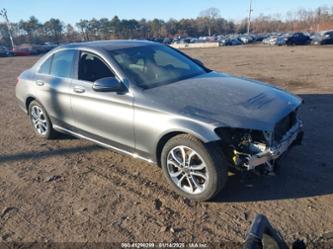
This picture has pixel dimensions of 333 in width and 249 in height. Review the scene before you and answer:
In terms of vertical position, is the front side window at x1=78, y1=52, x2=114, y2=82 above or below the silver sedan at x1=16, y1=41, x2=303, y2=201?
above

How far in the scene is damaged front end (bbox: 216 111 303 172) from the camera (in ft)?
10.8

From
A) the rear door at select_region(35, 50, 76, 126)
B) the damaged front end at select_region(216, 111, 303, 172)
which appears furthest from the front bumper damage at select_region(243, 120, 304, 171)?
the rear door at select_region(35, 50, 76, 126)

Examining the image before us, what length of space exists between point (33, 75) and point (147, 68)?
8.18 feet

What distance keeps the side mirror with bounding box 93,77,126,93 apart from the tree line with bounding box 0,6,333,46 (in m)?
89.2

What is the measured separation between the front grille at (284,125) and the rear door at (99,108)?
1.71 meters

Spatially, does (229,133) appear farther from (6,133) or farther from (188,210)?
(6,133)

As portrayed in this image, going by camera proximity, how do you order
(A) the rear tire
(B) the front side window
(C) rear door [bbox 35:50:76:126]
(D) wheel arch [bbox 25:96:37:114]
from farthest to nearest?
1. (D) wheel arch [bbox 25:96:37:114]
2. (A) the rear tire
3. (C) rear door [bbox 35:50:76:126]
4. (B) the front side window

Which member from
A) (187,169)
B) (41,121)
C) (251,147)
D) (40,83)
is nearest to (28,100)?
(41,121)

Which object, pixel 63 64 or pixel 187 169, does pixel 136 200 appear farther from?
pixel 63 64

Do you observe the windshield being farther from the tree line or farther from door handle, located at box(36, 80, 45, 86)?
the tree line

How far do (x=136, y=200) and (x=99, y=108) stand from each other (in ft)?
4.55

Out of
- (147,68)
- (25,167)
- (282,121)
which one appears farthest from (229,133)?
(25,167)

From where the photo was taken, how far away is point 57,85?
16.3ft

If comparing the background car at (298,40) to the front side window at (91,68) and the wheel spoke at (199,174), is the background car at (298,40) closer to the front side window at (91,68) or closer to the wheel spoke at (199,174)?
the front side window at (91,68)
